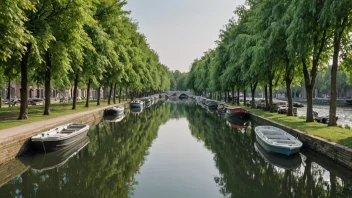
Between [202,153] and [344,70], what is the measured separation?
44.0 feet

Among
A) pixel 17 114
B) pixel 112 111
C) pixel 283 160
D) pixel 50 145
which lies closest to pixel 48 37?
pixel 50 145

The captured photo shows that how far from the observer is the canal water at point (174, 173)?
10344mm

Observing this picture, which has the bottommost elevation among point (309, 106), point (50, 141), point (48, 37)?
point (50, 141)

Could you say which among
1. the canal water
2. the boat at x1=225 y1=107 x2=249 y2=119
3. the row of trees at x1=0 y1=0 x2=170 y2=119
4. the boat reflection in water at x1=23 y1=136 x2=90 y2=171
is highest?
the row of trees at x1=0 y1=0 x2=170 y2=119

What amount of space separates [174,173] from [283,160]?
5751 mm

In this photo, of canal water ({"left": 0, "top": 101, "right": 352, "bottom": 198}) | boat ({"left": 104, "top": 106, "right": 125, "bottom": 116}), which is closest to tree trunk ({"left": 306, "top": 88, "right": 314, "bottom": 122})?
canal water ({"left": 0, "top": 101, "right": 352, "bottom": 198})

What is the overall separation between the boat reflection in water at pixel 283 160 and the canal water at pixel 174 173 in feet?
0.14

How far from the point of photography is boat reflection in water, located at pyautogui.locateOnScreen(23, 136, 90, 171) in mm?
13356

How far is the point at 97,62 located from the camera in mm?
29516

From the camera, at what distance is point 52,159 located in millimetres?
14625

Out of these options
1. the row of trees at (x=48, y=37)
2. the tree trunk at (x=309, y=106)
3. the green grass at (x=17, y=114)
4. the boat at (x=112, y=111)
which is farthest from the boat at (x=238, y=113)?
the green grass at (x=17, y=114)

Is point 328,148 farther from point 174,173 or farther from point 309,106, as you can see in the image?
point 309,106

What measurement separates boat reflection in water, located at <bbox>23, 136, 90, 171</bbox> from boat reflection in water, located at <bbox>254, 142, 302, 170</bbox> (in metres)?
10.1

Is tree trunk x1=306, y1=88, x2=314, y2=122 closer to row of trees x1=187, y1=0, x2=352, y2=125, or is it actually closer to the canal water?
row of trees x1=187, y1=0, x2=352, y2=125
